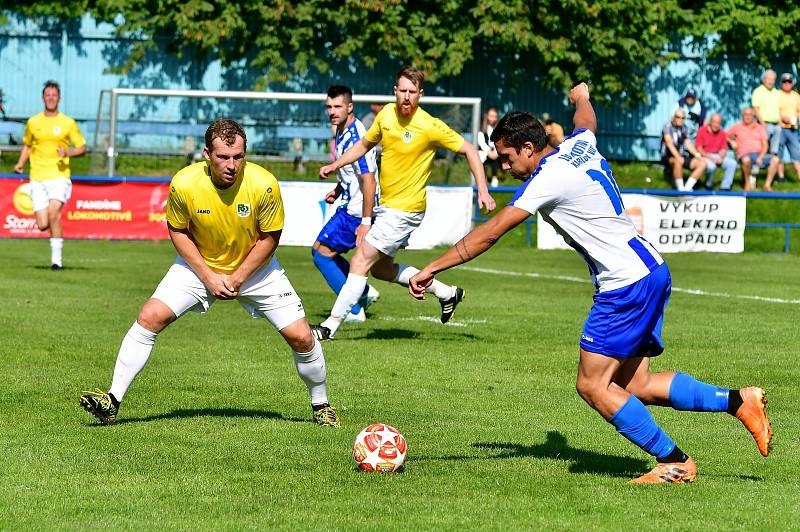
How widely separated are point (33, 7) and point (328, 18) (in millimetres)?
7169

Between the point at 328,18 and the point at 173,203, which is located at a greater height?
the point at 328,18

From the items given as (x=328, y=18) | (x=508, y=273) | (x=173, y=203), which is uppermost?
(x=328, y=18)

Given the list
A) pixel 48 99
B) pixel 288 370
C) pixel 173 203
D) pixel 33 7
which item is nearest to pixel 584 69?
pixel 33 7

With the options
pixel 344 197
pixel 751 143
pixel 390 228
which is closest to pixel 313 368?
pixel 390 228

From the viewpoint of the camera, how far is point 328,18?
1296 inches

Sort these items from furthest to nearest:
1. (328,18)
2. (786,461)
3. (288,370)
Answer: (328,18) → (288,370) → (786,461)

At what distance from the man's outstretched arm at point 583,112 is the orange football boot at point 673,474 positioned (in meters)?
1.83

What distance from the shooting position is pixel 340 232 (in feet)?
44.9

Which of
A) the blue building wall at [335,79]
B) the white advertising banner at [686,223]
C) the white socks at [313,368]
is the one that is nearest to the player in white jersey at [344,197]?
the white socks at [313,368]

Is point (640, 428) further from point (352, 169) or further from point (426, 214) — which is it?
point (426, 214)

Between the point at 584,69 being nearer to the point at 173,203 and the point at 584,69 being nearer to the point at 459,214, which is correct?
the point at 459,214

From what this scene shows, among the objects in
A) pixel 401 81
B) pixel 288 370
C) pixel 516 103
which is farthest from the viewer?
pixel 516 103

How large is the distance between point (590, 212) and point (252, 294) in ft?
7.42

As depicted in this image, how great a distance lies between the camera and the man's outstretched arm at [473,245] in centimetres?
667
